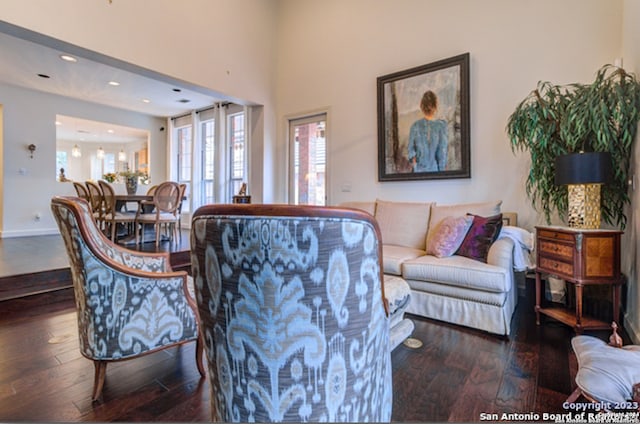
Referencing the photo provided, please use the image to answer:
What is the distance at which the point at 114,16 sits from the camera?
10.8ft

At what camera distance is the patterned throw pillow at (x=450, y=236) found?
279cm

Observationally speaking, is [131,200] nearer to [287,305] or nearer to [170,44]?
[170,44]

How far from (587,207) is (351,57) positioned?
357 cm

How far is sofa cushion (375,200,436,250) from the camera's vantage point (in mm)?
3441

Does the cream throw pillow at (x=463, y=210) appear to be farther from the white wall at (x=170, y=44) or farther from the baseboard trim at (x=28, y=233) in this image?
the baseboard trim at (x=28, y=233)

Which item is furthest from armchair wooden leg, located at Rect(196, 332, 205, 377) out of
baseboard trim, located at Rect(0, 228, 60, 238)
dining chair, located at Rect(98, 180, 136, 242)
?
baseboard trim, located at Rect(0, 228, 60, 238)

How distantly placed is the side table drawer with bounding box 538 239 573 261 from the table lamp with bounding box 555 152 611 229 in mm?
202

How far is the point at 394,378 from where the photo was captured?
171cm

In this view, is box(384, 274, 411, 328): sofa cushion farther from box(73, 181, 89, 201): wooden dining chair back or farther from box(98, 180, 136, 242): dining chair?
box(73, 181, 89, 201): wooden dining chair back

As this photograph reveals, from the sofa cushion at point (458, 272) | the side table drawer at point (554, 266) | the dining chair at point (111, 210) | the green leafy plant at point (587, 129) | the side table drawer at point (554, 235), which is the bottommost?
the sofa cushion at point (458, 272)

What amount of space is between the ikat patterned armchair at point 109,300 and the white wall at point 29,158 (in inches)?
241

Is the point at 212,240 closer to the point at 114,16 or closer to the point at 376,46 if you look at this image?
the point at 114,16

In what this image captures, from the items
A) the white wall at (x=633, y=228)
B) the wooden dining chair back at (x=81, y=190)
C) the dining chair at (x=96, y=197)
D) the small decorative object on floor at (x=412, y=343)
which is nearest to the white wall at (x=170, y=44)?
the wooden dining chair back at (x=81, y=190)

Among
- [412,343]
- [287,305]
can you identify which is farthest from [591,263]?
[287,305]
